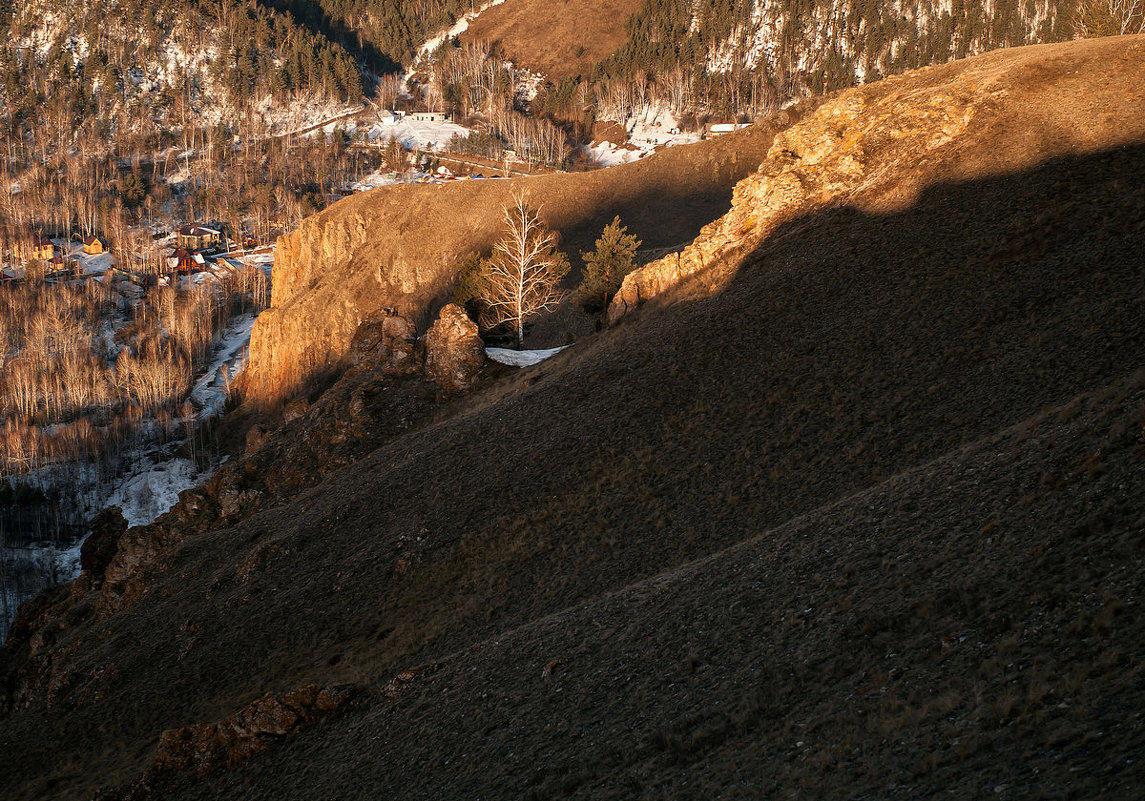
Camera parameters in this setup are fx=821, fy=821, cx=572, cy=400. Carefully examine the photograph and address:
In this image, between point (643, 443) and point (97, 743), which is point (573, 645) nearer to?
point (643, 443)

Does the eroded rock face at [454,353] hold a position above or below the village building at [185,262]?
below

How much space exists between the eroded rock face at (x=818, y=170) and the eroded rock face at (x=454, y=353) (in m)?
7.18

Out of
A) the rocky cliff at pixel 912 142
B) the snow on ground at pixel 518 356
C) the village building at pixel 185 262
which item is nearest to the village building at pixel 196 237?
the village building at pixel 185 262

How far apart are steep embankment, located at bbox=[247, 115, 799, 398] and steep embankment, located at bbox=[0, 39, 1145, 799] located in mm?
38900

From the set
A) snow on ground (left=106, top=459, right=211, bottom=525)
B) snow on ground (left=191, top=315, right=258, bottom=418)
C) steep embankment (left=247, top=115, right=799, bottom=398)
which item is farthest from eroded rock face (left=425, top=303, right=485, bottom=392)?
snow on ground (left=191, top=315, right=258, bottom=418)

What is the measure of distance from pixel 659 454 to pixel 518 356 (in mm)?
19320

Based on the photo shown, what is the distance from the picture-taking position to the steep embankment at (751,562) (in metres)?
10.4

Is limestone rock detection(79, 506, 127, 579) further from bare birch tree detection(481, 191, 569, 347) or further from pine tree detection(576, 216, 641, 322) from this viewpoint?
pine tree detection(576, 216, 641, 322)

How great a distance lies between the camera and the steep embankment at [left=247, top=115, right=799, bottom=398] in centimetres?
7756

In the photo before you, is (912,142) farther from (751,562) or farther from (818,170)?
(751,562)

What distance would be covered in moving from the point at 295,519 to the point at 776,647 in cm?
2408

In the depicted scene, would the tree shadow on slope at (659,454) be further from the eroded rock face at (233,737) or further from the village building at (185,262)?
the village building at (185,262)

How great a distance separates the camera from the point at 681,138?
562 feet

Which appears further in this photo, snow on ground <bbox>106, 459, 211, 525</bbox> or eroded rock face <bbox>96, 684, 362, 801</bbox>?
snow on ground <bbox>106, 459, 211, 525</bbox>
